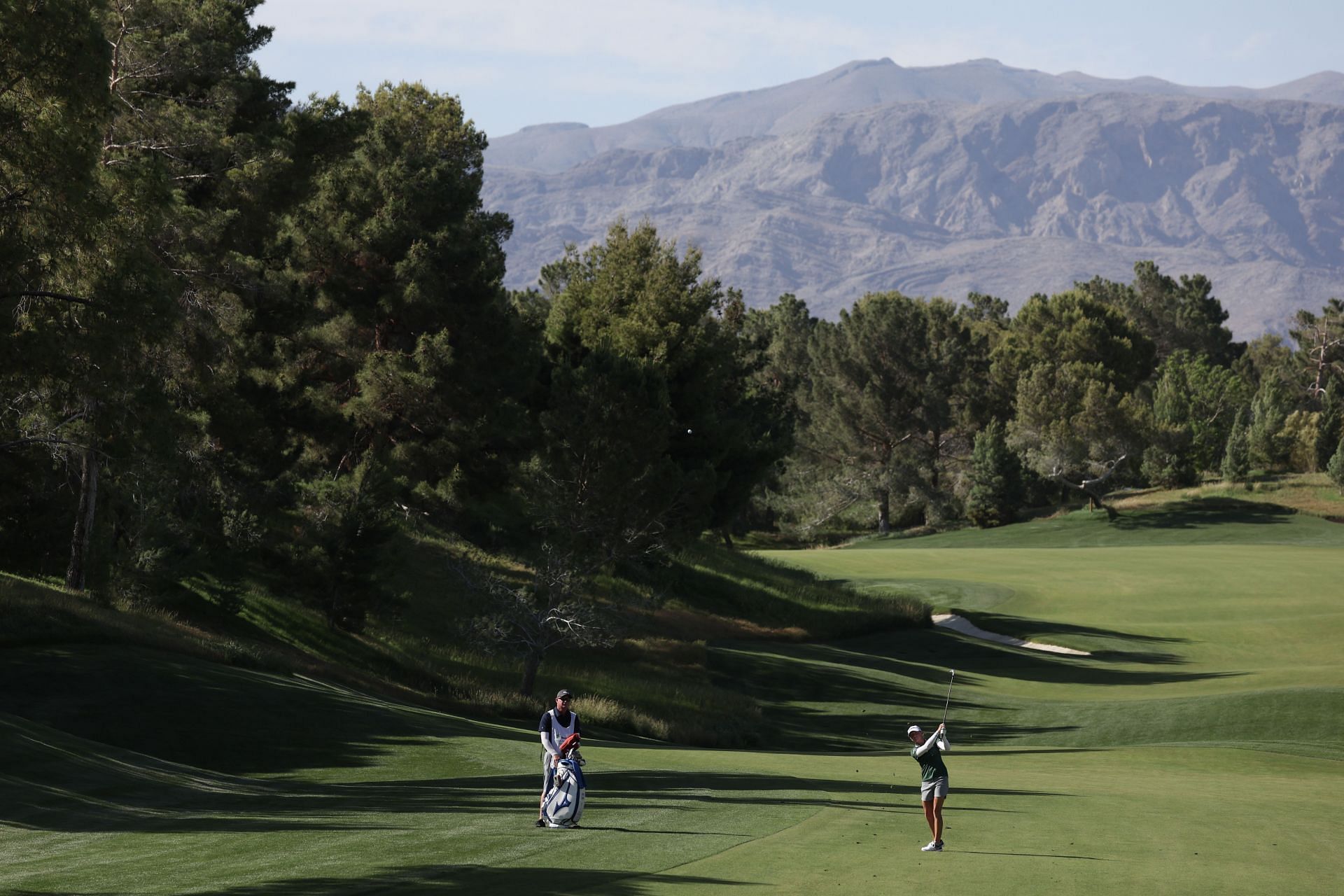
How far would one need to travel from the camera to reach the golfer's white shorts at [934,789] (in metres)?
Result: 15.7

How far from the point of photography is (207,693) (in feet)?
76.7

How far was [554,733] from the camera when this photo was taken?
1712cm

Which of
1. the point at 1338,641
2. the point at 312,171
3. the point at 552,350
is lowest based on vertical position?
the point at 1338,641

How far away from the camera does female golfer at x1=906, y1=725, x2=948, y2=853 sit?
51.3ft

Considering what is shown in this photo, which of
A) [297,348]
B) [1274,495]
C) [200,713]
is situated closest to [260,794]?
[200,713]

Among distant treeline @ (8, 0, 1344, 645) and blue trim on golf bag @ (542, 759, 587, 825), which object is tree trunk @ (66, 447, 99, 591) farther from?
blue trim on golf bag @ (542, 759, 587, 825)

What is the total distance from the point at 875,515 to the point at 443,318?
6643 cm

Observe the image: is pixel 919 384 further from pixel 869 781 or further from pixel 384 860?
pixel 384 860

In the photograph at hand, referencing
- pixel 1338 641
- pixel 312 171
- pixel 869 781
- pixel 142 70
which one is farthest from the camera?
pixel 1338 641

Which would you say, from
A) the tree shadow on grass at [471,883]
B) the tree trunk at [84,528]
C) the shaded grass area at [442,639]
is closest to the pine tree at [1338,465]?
the shaded grass area at [442,639]

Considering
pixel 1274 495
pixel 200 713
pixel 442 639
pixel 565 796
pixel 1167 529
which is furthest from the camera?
pixel 1274 495

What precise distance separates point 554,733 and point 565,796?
0.92 m

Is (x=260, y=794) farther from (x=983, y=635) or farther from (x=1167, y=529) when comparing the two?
(x=1167, y=529)

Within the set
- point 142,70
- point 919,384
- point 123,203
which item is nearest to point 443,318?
point 142,70
